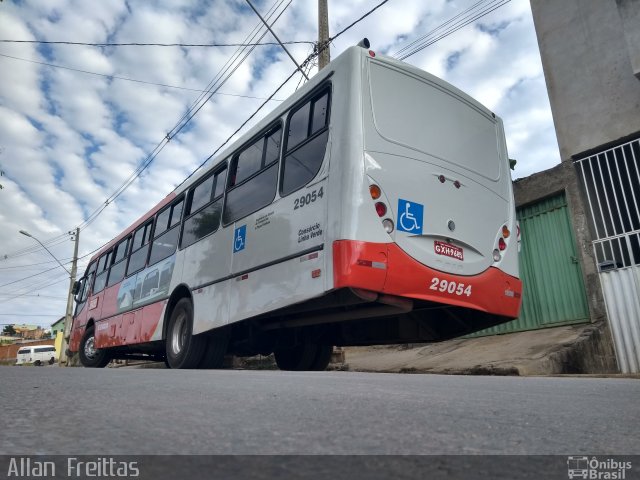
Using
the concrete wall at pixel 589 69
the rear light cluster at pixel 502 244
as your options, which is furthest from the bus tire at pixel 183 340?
the concrete wall at pixel 589 69

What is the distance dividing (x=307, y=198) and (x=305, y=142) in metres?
0.67

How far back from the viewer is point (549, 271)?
780cm

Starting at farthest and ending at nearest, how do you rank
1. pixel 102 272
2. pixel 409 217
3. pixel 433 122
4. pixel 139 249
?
pixel 102 272
pixel 139 249
pixel 433 122
pixel 409 217

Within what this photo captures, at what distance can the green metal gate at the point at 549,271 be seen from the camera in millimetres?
7438

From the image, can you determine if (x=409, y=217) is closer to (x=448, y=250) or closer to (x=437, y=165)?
(x=448, y=250)

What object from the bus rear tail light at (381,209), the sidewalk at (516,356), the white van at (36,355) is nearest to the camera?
the bus rear tail light at (381,209)

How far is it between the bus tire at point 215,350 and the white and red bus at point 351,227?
2cm

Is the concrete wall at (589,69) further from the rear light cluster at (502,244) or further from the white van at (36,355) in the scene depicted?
the white van at (36,355)

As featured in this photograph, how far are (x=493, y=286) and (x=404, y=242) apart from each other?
129cm

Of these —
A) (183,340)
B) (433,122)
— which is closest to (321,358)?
(183,340)

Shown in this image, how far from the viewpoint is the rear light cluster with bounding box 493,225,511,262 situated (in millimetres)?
5094

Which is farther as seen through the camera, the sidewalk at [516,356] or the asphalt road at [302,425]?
the sidewalk at [516,356]
